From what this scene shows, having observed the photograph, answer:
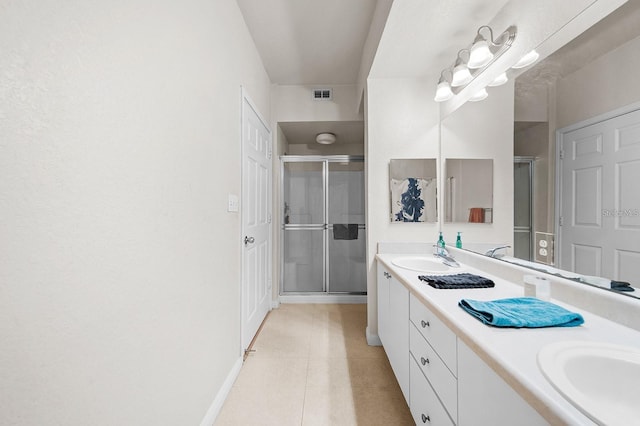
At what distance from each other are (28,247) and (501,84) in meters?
2.10

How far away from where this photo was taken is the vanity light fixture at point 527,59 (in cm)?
126

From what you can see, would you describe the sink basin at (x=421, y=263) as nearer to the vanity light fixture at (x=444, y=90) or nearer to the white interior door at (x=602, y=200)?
the white interior door at (x=602, y=200)

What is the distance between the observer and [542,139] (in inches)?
47.7

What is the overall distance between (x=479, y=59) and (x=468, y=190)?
2.80 feet

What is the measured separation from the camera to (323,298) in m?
3.26

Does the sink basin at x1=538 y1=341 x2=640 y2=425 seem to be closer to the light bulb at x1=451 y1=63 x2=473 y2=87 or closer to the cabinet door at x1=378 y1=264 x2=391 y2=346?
the cabinet door at x1=378 y1=264 x2=391 y2=346

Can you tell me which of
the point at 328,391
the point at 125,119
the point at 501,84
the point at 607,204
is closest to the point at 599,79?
the point at 607,204

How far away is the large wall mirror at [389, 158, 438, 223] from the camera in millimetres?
2209

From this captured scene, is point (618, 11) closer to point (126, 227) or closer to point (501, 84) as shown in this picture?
point (501, 84)

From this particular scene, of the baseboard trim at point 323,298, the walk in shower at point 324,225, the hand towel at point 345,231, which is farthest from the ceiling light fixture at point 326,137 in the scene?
the baseboard trim at point 323,298

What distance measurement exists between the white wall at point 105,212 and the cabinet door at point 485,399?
41.4 inches

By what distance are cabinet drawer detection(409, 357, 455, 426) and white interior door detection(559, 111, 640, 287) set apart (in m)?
0.75

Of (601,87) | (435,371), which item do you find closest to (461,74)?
(601,87)

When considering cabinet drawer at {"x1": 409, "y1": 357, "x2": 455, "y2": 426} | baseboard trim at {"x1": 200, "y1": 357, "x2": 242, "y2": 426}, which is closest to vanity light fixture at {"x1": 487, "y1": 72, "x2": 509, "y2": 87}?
cabinet drawer at {"x1": 409, "y1": 357, "x2": 455, "y2": 426}
